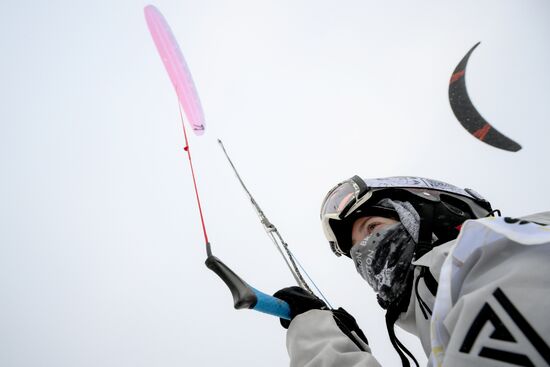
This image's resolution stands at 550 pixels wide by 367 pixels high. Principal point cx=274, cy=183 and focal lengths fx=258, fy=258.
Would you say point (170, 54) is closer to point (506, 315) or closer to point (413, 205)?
point (413, 205)

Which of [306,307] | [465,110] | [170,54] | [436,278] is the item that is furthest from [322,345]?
[465,110]

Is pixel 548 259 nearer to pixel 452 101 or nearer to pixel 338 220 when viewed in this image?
pixel 338 220

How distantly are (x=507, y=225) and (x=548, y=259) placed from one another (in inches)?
6.3

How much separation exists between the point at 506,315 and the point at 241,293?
1.32 meters

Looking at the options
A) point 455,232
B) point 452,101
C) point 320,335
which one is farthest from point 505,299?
point 452,101

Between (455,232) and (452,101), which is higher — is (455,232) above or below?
below

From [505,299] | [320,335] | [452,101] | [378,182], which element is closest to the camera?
[505,299]

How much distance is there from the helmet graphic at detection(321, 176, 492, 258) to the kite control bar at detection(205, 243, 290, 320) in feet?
4.15

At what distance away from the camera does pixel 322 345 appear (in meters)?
1.87

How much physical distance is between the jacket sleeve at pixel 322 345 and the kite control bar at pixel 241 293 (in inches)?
8.4

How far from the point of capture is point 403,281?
2.23 m

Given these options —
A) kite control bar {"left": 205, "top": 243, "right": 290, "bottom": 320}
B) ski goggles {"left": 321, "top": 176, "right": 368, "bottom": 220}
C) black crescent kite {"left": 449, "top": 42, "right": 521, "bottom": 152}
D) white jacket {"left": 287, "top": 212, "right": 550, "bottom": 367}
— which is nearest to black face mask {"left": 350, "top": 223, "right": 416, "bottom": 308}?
ski goggles {"left": 321, "top": 176, "right": 368, "bottom": 220}

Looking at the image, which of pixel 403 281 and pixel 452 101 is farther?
pixel 452 101

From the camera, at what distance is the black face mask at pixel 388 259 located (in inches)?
88.2
